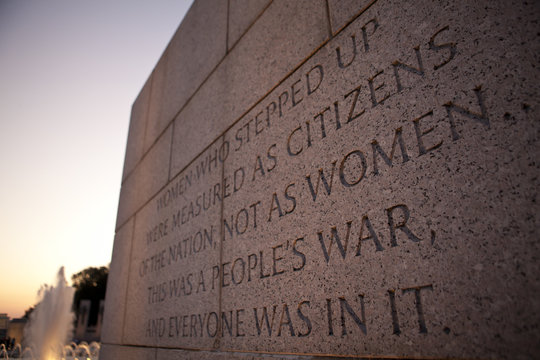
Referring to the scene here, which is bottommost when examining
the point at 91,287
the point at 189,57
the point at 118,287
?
the point at 118,287

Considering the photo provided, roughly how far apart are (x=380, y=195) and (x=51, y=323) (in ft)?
66.2

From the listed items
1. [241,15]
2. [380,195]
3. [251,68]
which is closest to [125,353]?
[251,68]

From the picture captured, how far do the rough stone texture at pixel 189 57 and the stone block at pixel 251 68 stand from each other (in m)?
0.40

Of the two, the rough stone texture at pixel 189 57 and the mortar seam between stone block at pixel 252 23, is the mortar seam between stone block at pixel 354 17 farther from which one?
the rough stone texture at pixel 189 57

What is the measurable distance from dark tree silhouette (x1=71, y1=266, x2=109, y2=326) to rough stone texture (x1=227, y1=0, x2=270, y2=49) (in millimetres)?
66950

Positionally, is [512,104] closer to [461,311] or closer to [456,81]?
[456,81]

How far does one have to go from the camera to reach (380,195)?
208cm

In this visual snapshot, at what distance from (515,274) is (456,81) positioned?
107cm

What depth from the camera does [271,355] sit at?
2.53 m

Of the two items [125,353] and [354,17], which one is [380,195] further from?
[125,353]

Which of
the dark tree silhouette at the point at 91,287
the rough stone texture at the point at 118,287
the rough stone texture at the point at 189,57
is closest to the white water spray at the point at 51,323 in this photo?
the rough stone texture at the point at 118,287

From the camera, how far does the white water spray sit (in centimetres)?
1527

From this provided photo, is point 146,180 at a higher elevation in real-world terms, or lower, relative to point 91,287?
lower

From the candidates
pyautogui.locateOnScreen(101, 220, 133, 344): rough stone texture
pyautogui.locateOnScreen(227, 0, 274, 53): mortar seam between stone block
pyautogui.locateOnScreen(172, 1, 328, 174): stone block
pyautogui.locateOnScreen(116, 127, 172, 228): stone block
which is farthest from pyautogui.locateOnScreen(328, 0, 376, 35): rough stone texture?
pyautogui.locateOnScreen(101, 220, 133, 344): rough stone texture
